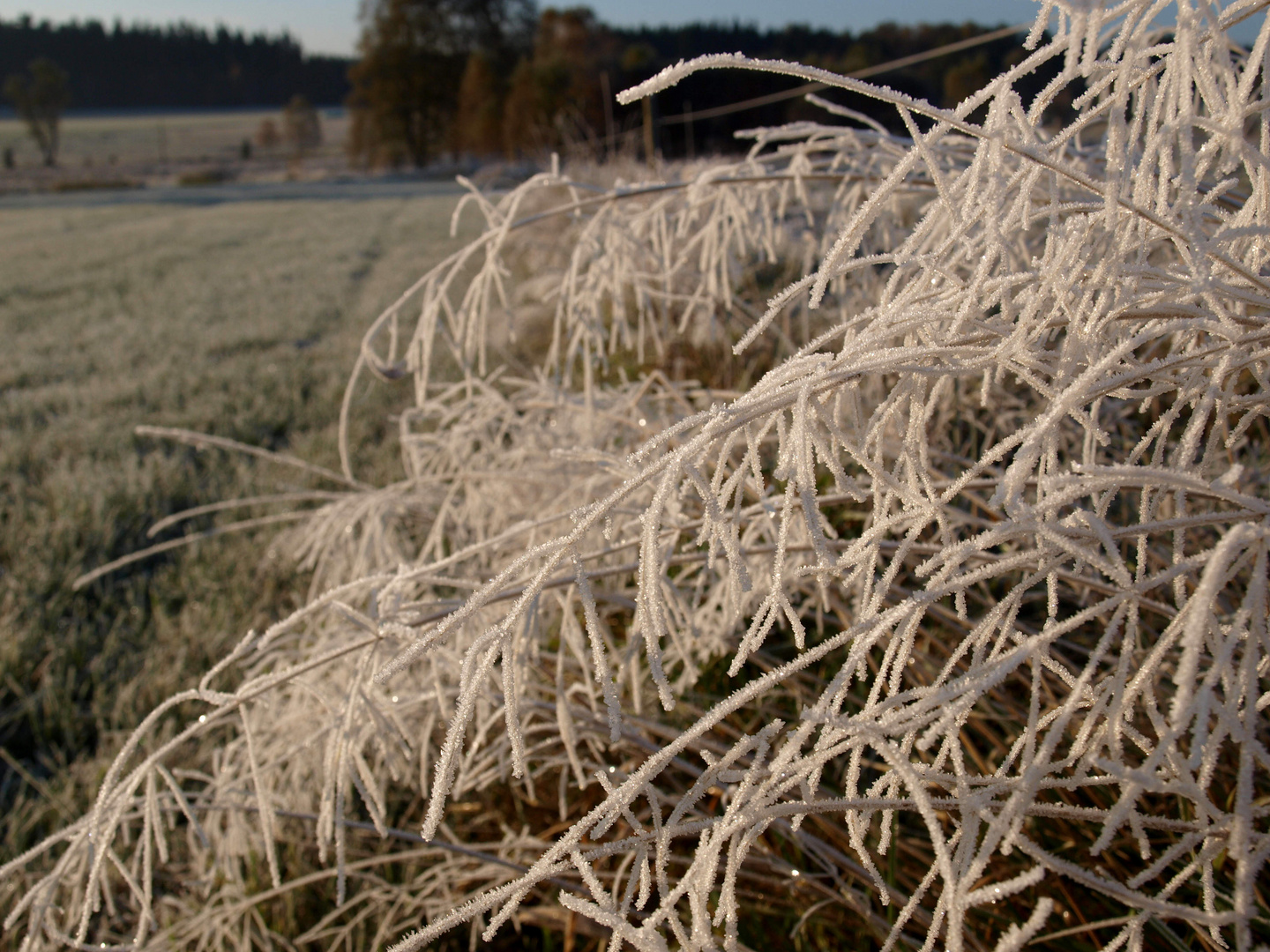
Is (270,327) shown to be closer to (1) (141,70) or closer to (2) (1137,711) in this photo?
(2) (1137,711)

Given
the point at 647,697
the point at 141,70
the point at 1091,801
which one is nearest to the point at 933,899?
the point at 1091,801

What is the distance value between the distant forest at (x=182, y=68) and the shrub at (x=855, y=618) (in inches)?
2986

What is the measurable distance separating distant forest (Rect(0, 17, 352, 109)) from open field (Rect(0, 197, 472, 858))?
69.1 m

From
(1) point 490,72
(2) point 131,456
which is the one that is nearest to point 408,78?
(1) point 490,72

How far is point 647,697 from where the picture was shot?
59.6 inches

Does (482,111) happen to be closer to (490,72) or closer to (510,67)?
(490,72)

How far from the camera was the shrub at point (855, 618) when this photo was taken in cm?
55

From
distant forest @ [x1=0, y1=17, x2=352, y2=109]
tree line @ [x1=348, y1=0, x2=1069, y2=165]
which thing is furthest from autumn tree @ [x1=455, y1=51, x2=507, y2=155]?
distant forest @ [x1=0, y1=17, x2=352, y2=109]

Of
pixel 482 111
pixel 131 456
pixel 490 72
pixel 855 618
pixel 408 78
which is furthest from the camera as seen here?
pixel 408 78

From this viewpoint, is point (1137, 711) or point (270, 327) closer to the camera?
point (1137, 711)

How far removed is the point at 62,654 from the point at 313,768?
0.86 metres

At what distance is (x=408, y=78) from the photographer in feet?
130

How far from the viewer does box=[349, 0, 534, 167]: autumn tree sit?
39.0 m

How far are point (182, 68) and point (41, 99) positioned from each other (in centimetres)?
3430
